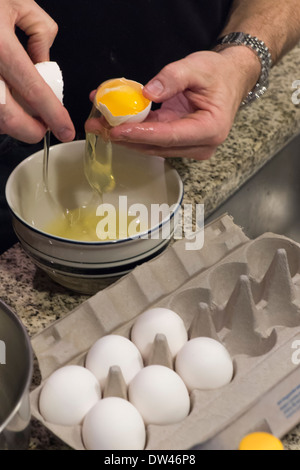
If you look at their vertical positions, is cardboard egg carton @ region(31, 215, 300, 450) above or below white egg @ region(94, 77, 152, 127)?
below

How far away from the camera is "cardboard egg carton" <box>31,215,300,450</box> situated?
33.7 inches

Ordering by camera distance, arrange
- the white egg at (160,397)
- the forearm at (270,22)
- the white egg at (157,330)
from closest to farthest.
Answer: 1. the white egg at (160,397)
2. the white egg at (157,330)
3. the forearm at (270,22)

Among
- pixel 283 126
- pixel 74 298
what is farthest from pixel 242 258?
pixel 283 126

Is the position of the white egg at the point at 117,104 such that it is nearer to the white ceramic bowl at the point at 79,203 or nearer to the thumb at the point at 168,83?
the thumb at the point at 168,83

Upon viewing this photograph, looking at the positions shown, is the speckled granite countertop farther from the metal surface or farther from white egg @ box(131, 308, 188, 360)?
white egg @ box(131, 308, 188, 360)

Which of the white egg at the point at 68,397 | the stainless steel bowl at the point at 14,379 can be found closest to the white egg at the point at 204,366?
the white egg at the point at 68,397

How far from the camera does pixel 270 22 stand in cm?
156

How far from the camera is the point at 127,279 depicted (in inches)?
41.9

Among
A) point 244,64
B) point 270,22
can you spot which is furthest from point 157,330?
point 270,22

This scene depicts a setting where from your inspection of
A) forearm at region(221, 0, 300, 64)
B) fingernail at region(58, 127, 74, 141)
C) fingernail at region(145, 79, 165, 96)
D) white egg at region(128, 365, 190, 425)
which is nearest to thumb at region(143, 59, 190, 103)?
fingernail at region(145, 79, 165, 96)

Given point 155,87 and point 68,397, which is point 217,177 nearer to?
point 155,87

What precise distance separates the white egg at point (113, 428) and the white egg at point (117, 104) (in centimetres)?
50

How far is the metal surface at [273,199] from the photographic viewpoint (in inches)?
62.4

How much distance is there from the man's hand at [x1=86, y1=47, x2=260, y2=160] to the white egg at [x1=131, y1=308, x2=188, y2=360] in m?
0.33
